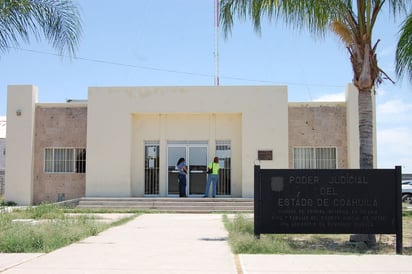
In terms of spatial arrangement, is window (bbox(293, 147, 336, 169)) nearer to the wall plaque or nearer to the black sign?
the wall plaque

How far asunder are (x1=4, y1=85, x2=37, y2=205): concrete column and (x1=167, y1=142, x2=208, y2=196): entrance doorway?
6.19 meters

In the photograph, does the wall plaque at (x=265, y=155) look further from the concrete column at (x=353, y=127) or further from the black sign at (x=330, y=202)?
the black sign at (x=330, y=202)

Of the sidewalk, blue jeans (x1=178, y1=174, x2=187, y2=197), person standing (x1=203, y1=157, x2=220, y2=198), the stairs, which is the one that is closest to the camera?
the sidewalk

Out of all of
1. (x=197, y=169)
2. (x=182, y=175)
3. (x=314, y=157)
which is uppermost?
(x=314, y=157)

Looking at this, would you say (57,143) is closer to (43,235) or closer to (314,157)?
(314,157)

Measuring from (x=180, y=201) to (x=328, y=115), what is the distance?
24.5ft

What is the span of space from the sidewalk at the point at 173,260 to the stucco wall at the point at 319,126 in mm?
12452

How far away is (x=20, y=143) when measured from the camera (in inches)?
924

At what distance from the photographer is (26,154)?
23422 millimetres

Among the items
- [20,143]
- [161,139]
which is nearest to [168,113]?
[161,139]

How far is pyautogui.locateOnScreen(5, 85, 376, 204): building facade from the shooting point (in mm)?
22359

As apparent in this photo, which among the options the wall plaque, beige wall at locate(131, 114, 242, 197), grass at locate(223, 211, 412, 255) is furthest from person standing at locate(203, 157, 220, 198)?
grass at locate(223, 211, 412, 255)

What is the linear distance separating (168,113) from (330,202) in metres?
13.2

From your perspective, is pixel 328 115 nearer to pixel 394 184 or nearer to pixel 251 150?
pixel 251 150
